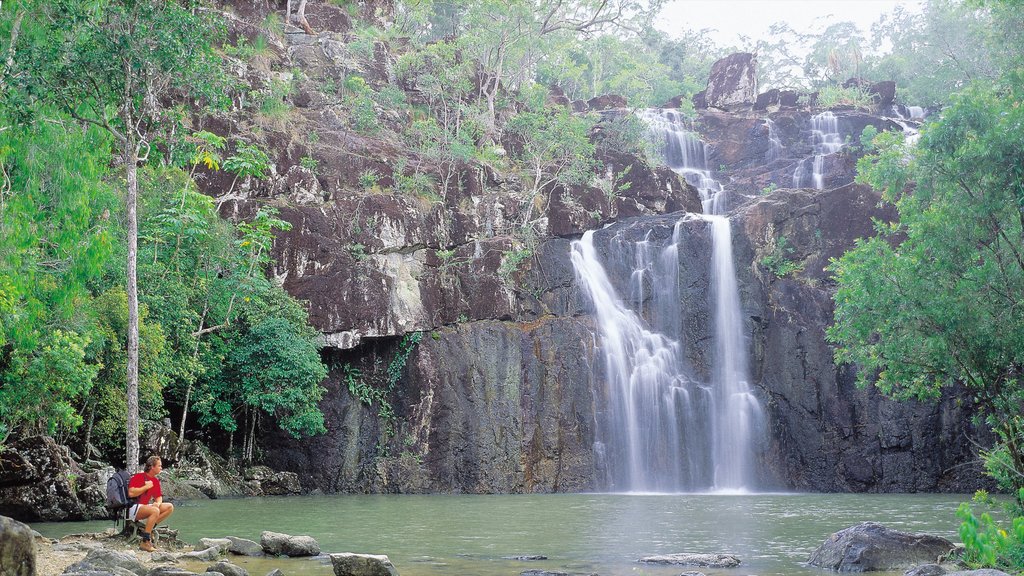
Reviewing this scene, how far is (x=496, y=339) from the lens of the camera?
27562mm

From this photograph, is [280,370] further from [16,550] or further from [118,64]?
[16,550]

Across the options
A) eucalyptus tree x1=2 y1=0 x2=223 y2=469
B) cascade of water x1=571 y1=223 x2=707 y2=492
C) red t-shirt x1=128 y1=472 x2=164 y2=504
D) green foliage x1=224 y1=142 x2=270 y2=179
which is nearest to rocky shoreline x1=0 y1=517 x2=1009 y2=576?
red t-shirt x1=128 y1=472 x2=164 y2=504

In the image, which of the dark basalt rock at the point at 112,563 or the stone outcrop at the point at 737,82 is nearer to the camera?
the dark basalt rock at the point at 112,563

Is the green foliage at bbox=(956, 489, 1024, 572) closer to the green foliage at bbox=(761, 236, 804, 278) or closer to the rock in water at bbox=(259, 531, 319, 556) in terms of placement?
the rock in water at bbox=(259, 531, 319, 556)

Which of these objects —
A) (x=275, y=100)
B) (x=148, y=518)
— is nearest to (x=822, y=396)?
(x=275, y=100)

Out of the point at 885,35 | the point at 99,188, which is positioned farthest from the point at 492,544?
the point at 885,35

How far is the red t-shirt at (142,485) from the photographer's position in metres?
11.1

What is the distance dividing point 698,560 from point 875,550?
2.23m

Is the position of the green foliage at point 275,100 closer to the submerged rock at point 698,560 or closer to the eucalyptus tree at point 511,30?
the eucalyptus tree at point 511,30

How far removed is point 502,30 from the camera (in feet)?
124

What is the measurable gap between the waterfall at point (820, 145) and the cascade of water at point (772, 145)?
1.60 meters

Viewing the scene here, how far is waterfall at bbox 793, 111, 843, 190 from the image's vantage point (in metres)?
36.8

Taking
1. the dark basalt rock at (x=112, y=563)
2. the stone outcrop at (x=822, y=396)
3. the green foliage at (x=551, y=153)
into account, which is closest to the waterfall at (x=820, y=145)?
the stone outcrop at (x=822, y=396)

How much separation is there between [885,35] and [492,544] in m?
59.9
